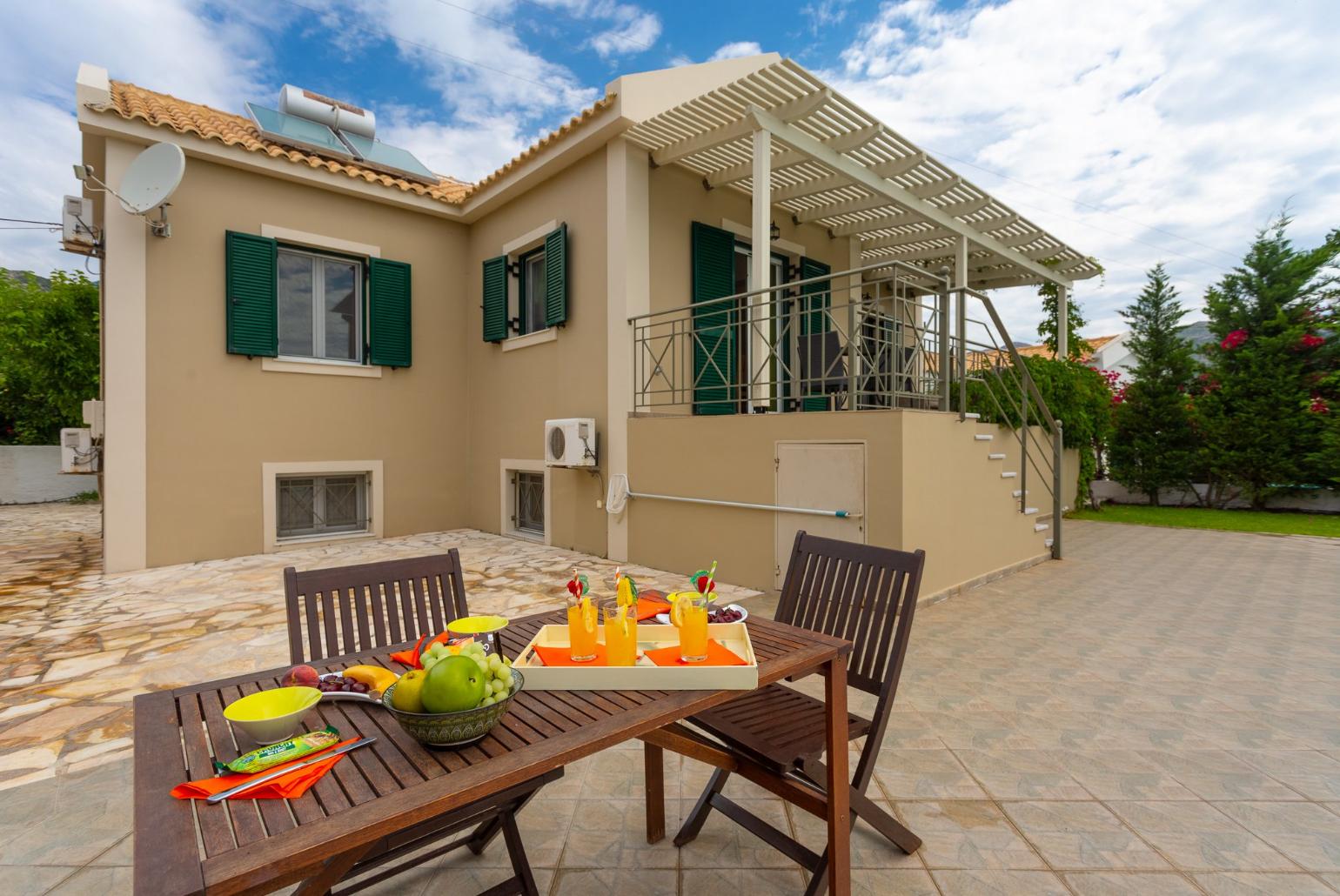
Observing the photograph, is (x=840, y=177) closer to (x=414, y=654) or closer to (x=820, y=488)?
(x=820, y=488)

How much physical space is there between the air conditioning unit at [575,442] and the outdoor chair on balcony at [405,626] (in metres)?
3.84

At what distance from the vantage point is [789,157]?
231 inches

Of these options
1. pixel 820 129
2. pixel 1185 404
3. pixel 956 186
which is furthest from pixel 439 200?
pixel 1185 404

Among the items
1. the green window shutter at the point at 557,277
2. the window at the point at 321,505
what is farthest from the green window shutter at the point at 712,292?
the window at the point at 321,505

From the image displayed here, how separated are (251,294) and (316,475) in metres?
2.03

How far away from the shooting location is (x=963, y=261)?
7.39 metres

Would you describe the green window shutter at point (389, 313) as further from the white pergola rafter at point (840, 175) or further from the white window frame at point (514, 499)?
the white pergola rafter at point (840, 175)

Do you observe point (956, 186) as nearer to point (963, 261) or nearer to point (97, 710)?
point (963, 261)

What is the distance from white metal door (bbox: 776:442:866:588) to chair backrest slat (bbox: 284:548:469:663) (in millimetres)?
2714

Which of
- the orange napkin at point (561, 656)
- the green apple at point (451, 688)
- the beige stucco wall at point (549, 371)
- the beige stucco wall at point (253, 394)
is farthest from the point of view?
the beige stucco wall at point (549, 371)

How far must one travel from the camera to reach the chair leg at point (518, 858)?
62.4 inches

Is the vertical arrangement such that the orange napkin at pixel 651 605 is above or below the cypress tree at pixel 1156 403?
below

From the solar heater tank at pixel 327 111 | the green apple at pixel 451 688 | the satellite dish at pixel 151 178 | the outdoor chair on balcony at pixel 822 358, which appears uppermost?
the solar heater tank at pixel 327 111

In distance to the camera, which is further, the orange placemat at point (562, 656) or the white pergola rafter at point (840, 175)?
the white pergola rafter at point (840, 175)
